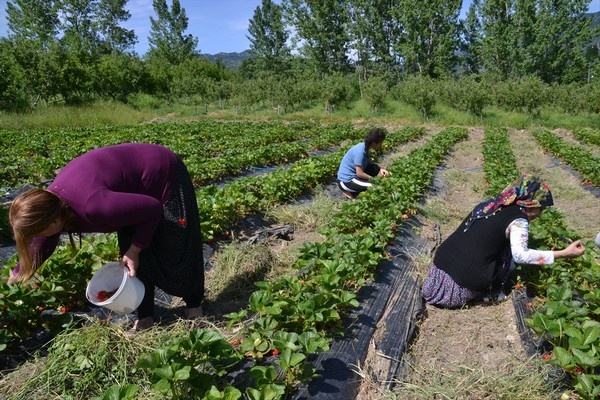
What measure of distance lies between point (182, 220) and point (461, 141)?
1477cm

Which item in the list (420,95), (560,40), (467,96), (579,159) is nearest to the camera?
(579,159)

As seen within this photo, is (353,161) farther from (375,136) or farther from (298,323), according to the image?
(298,323)

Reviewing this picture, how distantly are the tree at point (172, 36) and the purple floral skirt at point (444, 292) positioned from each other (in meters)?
48.6

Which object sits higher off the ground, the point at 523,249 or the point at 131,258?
the point at 131,258

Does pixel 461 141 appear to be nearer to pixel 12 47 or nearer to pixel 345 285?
pixel 345 285

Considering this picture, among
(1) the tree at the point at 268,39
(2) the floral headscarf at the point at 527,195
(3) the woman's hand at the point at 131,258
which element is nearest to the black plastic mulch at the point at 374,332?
(2) the floral headscarf at the point at 527,195

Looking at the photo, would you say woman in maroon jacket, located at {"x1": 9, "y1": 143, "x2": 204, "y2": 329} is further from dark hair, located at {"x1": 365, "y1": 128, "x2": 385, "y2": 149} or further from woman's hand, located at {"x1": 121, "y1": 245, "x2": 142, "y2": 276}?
dark hair, located at {"x1": 365, "y1": 128, "x2": 385, "y2": 149}

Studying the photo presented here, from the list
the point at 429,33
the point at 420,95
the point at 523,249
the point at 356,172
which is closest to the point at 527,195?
the point at 523,249

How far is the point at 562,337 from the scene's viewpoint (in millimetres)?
2607

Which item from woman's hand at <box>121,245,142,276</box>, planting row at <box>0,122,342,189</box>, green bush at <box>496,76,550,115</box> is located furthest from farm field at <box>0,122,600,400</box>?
green bush at <box>496,76,550,115</box>

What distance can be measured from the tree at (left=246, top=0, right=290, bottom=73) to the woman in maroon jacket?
48891mm

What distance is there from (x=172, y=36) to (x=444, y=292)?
168 ft

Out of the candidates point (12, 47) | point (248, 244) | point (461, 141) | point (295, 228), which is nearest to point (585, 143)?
point (461, 141)

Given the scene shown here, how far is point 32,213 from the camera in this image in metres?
2.14
